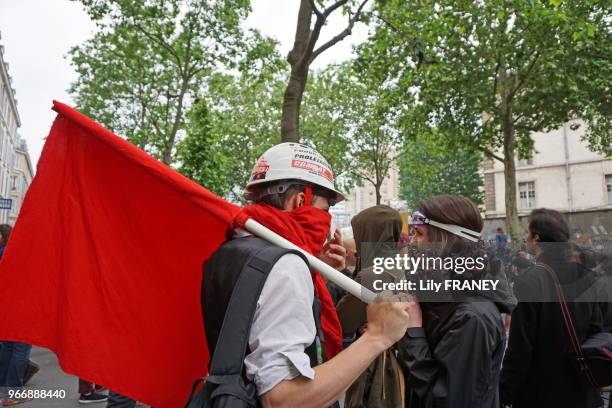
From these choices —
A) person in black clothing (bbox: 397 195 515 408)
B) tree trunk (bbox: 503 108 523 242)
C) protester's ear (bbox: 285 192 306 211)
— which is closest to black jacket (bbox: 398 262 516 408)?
person in black clothing (bbox: 397 195 515 408)

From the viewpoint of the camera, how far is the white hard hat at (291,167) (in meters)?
2.07

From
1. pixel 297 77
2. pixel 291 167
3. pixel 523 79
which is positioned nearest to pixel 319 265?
pixel 291 167

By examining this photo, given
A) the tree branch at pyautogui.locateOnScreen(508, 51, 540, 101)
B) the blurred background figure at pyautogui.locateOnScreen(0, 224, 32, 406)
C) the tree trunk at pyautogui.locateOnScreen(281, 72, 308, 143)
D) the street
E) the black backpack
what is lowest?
the street

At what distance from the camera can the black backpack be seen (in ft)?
4.89

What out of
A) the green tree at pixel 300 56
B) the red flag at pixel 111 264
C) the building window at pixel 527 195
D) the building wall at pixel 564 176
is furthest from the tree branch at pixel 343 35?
the building window at pixel 527 195

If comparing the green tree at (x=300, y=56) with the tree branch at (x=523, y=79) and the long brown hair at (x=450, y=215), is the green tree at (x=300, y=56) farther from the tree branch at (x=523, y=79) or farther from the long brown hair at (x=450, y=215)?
the tree branch at (x=523, y=79)

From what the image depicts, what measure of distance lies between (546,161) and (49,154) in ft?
146

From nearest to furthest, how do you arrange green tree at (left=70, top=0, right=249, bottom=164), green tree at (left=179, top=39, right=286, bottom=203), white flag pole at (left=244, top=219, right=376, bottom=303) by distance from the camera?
white flag pole at (left=244, top=219, right=376, bottom=303) < green tree at (left=70, top=0, right=249, bottom=164) < green tree at (left=179, top=39, right=286, bottom=203)

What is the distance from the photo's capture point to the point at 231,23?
52.5 feet

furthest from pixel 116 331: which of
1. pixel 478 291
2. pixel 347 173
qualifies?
pixel 347 173

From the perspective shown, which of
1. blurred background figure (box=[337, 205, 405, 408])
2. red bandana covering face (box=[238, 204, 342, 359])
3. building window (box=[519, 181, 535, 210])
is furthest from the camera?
building window (box=[519, 181, 535, 210])

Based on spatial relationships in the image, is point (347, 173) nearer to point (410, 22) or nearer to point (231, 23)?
point (231, 23)

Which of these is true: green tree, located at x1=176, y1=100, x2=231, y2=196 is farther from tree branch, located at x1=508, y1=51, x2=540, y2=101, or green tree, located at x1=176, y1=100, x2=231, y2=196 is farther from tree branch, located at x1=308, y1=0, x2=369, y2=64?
tree branch, located at x1=508, y1=51, x2=540, y2=101

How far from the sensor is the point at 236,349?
154 centimetres
